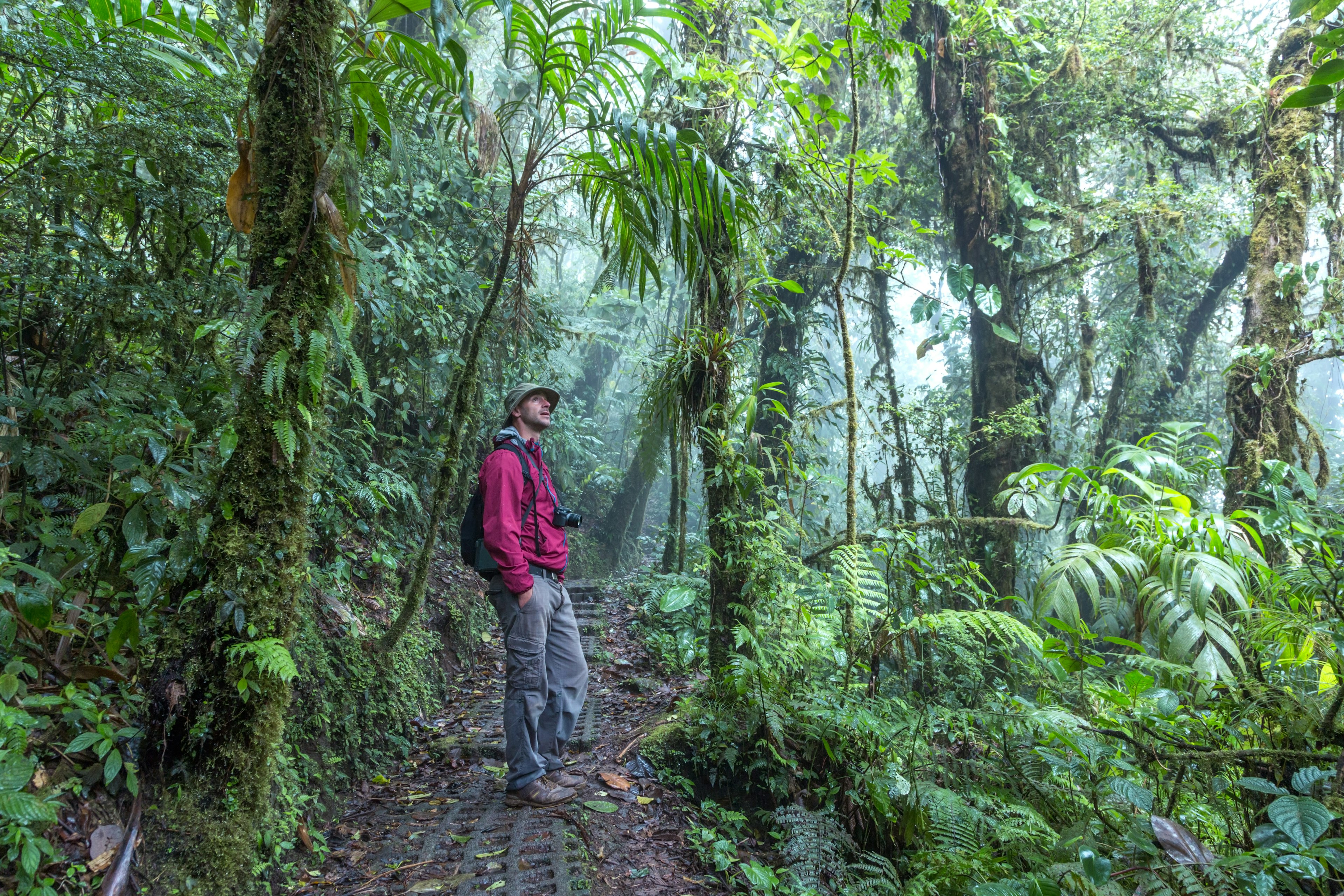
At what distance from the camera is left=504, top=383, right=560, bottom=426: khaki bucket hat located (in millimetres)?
4074

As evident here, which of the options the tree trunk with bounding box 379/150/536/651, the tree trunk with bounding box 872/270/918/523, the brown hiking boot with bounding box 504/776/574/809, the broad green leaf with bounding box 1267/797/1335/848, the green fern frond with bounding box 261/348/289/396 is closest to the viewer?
the broad green leaf with bounding box 1267/797/1335/848

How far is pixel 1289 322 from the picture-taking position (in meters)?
5.57

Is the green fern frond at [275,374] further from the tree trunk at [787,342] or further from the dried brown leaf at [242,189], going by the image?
the tree trunk at [787,342]

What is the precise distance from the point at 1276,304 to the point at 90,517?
8.20 m

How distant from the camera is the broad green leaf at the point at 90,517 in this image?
265cm

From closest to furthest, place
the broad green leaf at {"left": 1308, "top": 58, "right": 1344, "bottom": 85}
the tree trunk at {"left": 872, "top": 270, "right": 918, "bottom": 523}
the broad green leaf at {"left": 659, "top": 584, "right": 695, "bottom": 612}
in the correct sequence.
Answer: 1. the broad green leaf at {"left": 1308, "top": 58, "right": 1344, "bottom": 85}
2. the broad green leaf at {"left": 659, "top": 584, "right": 695, "bottom": 612}
3. the tree trunk at {"left": 872, "top": 270, "right": 918, "bottom": 523}

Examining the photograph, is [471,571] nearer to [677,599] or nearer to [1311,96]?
[677,599]

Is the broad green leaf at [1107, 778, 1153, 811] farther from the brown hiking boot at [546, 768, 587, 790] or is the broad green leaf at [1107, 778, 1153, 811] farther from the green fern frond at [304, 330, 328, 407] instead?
the green fern frond at [304, 330, 328, 407]

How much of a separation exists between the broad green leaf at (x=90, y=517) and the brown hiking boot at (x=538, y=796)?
2.32m

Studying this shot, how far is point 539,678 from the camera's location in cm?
365

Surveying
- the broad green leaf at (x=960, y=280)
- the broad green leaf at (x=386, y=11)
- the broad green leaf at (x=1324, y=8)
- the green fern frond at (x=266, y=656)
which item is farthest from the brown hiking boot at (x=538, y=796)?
the broad green leaf at (x=960, y=280)

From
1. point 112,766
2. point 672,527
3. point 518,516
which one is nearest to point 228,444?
point 112,766

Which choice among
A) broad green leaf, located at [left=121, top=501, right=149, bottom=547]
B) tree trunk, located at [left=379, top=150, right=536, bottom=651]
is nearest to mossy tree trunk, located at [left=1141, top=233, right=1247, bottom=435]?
tree trunk, located at [left=379, top=150, right=536, bottom=651]

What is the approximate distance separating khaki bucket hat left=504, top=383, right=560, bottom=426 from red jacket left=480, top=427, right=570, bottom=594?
0.19m
